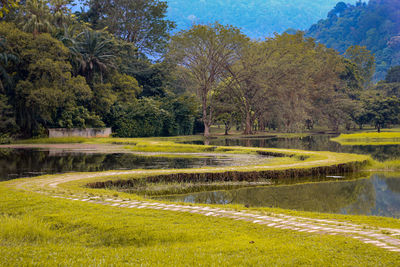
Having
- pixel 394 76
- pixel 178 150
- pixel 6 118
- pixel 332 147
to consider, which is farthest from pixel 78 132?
pixel 394 76

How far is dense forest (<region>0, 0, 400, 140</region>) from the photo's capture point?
40594 millimetres

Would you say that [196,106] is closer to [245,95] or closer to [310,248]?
[245,95]

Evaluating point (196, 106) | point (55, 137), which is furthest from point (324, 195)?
point (196, 106)

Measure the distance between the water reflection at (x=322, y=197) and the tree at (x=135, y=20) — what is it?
58519 mm

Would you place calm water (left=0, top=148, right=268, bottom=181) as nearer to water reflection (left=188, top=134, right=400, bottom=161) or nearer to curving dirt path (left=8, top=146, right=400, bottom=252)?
curving dirt path (left=8, top=146, right=400, bottom=252)

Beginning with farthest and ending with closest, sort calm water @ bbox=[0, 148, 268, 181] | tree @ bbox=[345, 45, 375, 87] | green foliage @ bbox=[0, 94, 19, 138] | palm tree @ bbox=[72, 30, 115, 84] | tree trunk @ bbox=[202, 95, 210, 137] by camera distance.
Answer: tree @ bbox=[345, 45, 375, 87], tree trunk @ bbox=[202, 95, 210, 137], palm tree @ bbox=[72, 30, 115, 84], green foliage @ bbox=[0, 94, 19, 138], calm water @ bbox=[0, 148, 268, 181]

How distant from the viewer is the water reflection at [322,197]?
1224 centimetres

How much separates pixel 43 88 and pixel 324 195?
32297 millimetres

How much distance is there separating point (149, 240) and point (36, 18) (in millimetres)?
41726

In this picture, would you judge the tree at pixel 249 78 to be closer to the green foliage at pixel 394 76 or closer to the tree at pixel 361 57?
the tree at pixel 361 57

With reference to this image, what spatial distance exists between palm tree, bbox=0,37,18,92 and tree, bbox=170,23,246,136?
21.2 meters

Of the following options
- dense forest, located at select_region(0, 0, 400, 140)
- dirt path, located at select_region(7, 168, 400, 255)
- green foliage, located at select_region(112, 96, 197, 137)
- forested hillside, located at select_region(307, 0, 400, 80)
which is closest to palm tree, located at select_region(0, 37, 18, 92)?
dense forest, located at select_region(0, 0, 400, 140)

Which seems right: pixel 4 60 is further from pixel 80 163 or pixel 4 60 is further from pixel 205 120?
pixel 205 120

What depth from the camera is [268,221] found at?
26.4ft
